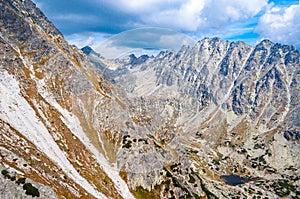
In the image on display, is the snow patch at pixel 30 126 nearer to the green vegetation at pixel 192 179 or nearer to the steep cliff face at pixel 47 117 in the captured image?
the steep cliff face at pixel 47 117

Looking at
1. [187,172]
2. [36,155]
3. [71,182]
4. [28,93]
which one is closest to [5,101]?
[28,93]

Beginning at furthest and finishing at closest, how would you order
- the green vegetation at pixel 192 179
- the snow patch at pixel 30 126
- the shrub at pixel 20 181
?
1. the green vegetation at pixel 192 179
2. the snow patch at pixel 30 126
3. the shrub at pixel 20 181

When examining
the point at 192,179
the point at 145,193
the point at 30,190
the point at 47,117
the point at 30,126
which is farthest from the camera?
the point at 192,179

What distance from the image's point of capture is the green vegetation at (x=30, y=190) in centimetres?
4128

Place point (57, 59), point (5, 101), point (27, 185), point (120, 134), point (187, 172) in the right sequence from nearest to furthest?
point (27, 185) → point (5, 101) → point (120, 134) → point (57, 59) → point (187, 172)

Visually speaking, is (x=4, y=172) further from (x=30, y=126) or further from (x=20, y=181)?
(x=30, y=126)

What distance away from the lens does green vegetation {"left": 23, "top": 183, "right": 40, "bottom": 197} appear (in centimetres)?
4128

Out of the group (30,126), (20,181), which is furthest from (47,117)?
(20,181)

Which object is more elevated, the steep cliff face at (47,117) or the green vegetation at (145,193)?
the steep cliff face at (47,117)

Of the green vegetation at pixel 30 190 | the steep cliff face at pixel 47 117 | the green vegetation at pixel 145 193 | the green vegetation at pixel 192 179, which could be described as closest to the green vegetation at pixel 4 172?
the steep cliff face at pixel 47 117

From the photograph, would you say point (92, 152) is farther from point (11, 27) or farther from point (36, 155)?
point (11, 27)

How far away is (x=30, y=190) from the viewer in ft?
136

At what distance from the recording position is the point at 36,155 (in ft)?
200

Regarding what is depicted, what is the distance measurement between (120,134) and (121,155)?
10566 mm
